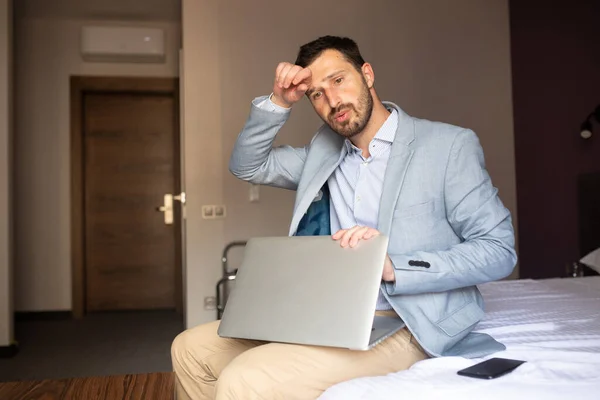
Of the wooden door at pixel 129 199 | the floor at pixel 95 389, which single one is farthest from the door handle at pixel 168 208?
the floor at pixel 95 389

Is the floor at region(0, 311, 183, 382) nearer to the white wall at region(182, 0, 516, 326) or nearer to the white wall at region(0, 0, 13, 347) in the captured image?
the white wall at region(0, 0, 13, 347)

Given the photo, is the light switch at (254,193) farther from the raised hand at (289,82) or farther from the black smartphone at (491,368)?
the black smartphone at (491,368)

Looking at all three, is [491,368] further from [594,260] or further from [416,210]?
[594,260]

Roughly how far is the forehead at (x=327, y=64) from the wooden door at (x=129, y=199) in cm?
389

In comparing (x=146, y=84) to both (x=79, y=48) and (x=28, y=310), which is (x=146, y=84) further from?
(x=28, y=310)

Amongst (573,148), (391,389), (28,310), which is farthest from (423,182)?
(28,310)

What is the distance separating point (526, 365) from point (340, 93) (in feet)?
2.53

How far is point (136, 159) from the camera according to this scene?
5.32 m

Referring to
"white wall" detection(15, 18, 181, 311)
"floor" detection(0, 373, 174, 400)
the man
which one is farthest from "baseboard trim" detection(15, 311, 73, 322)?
the man

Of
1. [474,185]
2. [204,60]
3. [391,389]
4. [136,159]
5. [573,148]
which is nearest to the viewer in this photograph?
[391,389]

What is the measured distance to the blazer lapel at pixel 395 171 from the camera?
53.1 inches

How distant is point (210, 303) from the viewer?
3621 millimetres

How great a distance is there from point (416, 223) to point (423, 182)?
98 mm

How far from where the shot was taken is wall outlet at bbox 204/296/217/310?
11.9 ft
